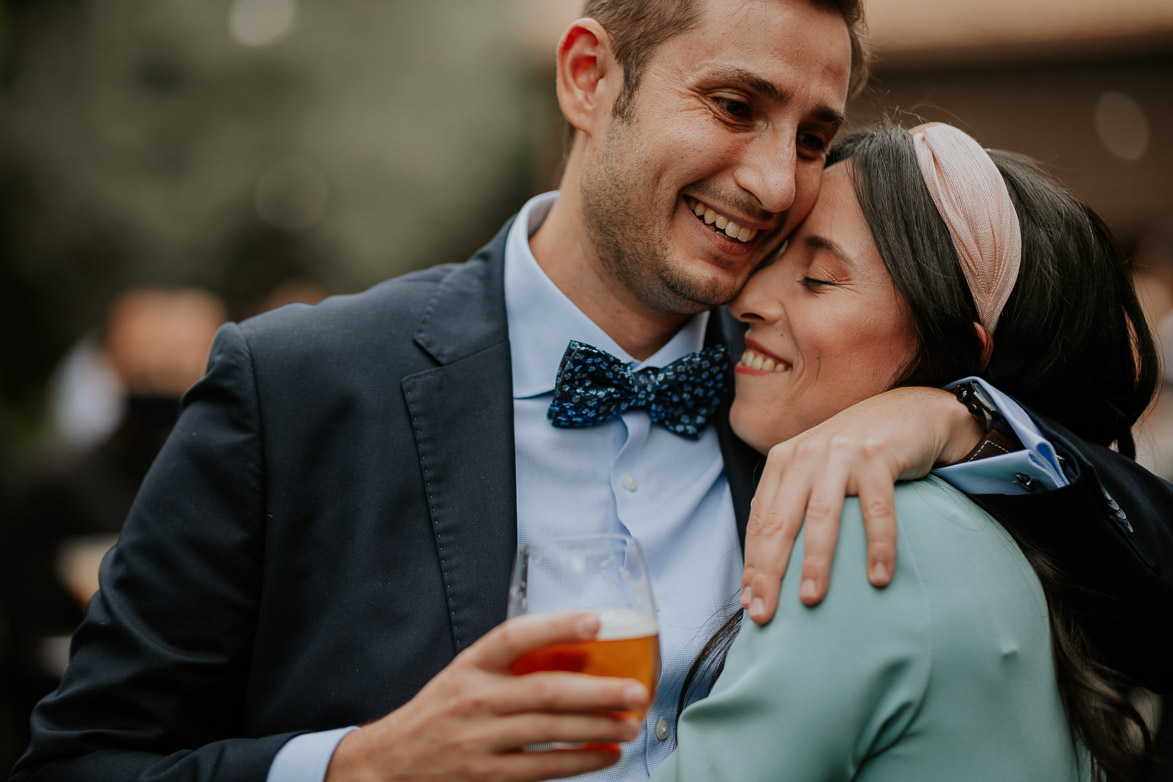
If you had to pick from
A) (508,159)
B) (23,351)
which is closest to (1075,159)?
(508,159)

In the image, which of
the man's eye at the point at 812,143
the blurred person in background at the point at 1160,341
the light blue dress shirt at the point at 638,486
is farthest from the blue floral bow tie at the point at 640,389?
the blurred person in background at the point at 1160,341

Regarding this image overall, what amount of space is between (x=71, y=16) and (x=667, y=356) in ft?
29.3

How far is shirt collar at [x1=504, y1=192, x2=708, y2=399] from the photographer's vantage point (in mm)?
2330

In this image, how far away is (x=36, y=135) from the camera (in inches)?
355

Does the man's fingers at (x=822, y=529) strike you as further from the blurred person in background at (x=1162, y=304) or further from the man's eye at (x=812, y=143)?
the blurred person in background at (x=1162, y=304)

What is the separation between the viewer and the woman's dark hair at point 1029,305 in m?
2.00

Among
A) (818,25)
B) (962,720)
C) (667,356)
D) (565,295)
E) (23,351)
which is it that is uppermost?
(818,25)

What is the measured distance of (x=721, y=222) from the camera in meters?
2.29

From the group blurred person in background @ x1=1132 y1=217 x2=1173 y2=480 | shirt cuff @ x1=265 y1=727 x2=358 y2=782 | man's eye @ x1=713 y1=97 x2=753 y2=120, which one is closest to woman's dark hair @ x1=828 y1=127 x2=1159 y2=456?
man's eye @ x1=713 y1=97 x2=753 y2=120

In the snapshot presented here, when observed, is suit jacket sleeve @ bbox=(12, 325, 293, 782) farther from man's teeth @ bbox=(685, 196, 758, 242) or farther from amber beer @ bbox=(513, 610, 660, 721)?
man's teeth @ bbox=(685, 196, 758, 242)

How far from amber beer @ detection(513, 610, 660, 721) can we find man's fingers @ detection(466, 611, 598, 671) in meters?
Result: 0.03

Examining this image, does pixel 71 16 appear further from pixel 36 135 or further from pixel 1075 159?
pixel 1075 159

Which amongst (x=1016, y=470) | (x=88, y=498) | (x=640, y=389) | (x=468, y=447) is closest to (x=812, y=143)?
(x=640, y=389)

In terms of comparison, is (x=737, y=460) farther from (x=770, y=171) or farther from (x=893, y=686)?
(x=893, y=686)
